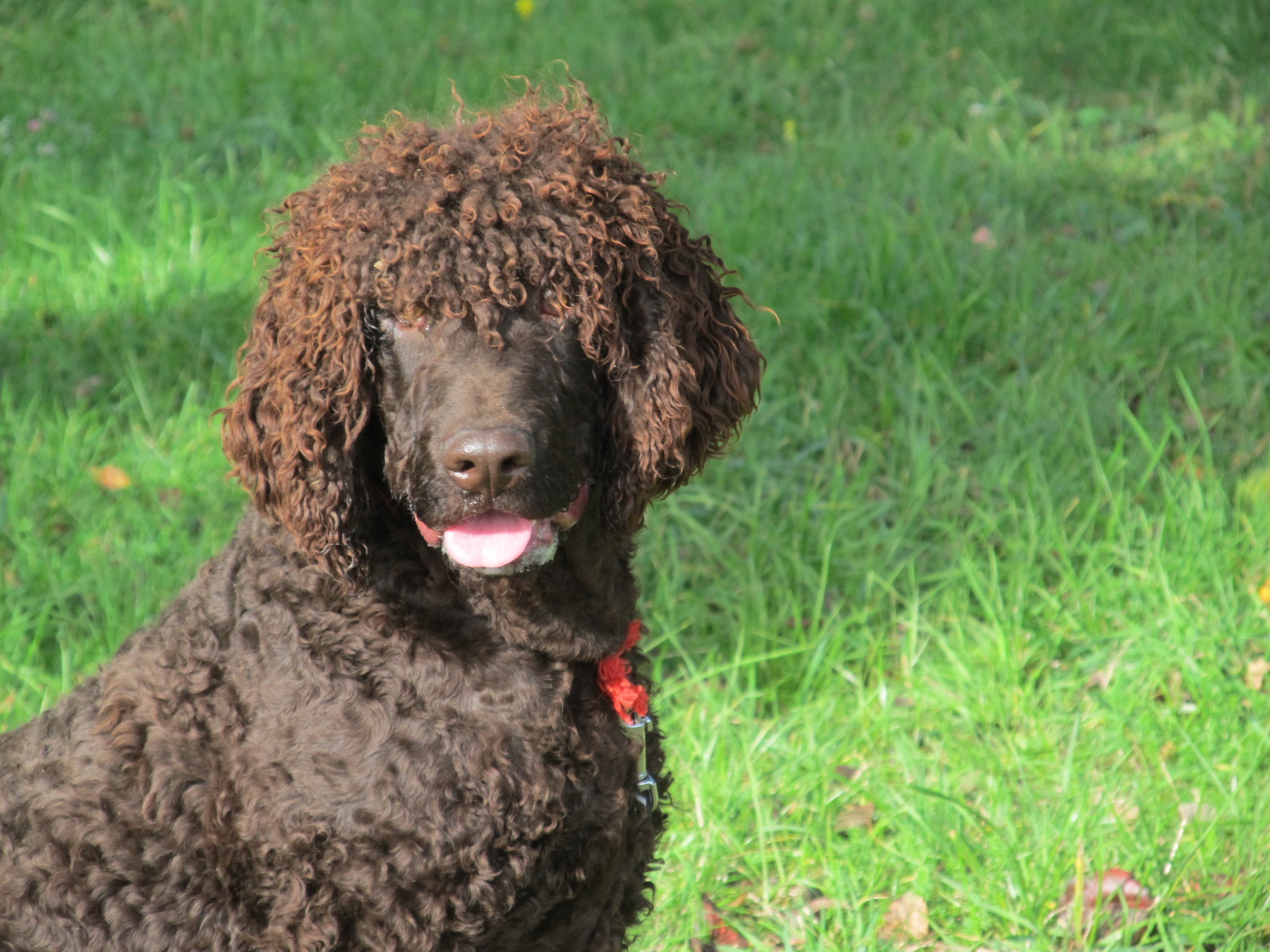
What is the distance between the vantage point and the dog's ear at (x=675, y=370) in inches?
87.7

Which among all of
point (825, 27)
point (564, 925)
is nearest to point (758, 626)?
point (564, 925)

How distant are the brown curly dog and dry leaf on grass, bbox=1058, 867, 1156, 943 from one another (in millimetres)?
1124

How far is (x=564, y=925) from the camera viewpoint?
2.32m

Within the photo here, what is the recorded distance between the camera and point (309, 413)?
2.19 meters

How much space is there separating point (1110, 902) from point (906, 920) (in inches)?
17.3

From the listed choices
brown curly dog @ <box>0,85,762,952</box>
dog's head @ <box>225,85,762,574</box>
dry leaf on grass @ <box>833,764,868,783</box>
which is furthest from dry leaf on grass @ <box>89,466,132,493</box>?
dry leaf on grass @ <box>833,764,868,783</box>

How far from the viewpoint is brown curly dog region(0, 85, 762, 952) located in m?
2.11

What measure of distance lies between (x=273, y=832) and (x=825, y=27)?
594cm

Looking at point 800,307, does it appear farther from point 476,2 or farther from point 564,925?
point 476,2

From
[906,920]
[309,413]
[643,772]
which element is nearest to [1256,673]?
[906,920]

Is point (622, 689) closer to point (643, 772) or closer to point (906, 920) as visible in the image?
point (643, 772)

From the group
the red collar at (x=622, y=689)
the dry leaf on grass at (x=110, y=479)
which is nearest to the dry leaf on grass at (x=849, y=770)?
the red collar at (x=622, y=689)

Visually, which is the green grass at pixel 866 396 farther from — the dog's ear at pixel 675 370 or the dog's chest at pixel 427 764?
the dog's ear at pixel 675 370

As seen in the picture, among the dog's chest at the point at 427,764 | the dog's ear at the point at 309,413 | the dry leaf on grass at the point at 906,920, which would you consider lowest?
the dry leaf on grass at the point at 906,920
